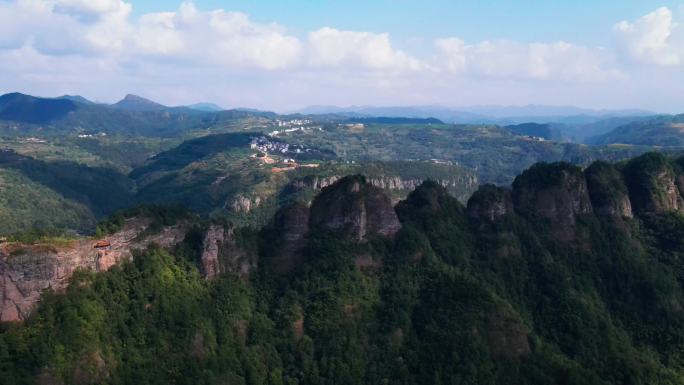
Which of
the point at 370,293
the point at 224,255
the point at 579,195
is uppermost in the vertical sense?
the point at 579,195

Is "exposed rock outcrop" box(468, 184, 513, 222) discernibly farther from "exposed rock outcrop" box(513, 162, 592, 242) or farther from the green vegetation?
the green vegetation

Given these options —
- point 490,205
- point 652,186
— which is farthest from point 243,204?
point 652,186

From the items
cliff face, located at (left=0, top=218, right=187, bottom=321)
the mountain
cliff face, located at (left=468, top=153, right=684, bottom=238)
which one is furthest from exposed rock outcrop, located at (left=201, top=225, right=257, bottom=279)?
cliff face, located at (left=468, top=153, right=684, bottom=238)

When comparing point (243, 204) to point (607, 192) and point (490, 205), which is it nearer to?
point (490, 205)

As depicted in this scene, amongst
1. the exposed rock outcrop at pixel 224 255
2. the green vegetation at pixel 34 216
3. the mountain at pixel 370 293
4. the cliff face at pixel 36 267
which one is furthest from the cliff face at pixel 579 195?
the green vegetation at pixel 34 216

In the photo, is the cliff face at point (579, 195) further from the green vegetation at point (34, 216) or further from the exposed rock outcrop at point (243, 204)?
the green vegetation at point (34, 216)
